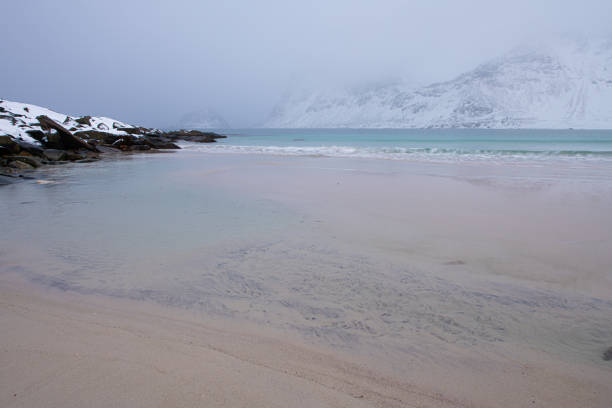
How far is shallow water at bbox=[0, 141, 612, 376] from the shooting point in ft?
8.65

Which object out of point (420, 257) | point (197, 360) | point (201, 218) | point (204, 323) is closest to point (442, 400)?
point (197, 360)

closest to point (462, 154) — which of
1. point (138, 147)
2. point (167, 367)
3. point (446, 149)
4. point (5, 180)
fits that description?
point (446, 149)

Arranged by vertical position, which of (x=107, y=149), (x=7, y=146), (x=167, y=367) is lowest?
(x=167, y=367)

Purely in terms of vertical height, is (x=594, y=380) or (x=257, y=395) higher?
(x=257, y=395)

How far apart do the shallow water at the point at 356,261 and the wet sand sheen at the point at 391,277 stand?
0.02 metres

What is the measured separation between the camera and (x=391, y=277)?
3512mm

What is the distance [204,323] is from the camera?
2646 mm

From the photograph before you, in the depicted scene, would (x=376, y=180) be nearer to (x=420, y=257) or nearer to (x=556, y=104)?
(x=420, y=257)

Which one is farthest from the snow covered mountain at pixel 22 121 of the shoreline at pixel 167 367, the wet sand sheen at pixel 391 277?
the shoreline at pixel 167 367

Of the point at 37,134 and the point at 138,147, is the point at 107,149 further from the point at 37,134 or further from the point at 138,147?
the point at 37,134

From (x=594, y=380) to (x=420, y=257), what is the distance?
212 cm

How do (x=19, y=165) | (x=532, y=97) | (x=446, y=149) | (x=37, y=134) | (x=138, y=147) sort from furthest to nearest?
(x=532, y=97) < (x=138, y=147) < (x=446, y=149) < (x=37, y=134) < (x=19, y=165)

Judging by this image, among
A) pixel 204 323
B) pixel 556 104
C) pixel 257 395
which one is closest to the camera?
pixel 257 395

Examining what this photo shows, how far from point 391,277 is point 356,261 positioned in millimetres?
540
